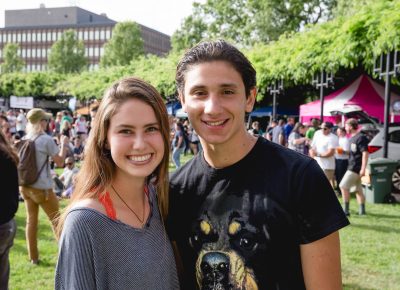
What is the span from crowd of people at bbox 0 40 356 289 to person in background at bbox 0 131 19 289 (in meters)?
1.44

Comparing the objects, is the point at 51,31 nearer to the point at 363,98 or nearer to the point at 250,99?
the point at 363,98

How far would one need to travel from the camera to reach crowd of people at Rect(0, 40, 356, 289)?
1868mm

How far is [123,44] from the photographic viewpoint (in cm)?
6944

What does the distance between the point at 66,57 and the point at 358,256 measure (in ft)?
274

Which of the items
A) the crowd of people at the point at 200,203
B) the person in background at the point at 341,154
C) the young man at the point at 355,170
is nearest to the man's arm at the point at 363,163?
the young man at the point at 355,170

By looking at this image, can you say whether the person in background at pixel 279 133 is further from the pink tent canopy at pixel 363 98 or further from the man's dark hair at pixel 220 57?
the man's dark hair at pixel 220 57

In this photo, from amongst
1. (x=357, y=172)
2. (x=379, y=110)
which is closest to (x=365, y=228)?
(x=357, y=172)

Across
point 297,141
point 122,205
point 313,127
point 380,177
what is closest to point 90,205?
point 122,205

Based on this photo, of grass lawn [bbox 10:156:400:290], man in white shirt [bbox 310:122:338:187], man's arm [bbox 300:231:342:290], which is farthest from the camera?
man in white shirt [bbox 310:122:338:187]

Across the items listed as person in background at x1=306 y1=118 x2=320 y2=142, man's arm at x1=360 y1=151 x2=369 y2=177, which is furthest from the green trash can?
person in background at x1=306 y1=118 x2=320 y2=142

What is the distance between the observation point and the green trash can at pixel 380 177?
10492 millimetres

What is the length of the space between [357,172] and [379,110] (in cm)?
820

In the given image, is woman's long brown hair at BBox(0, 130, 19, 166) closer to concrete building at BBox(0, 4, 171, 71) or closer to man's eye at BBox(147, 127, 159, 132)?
man's eye at BBox(147, 127, 159, 132)

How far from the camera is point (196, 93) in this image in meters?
2.10
